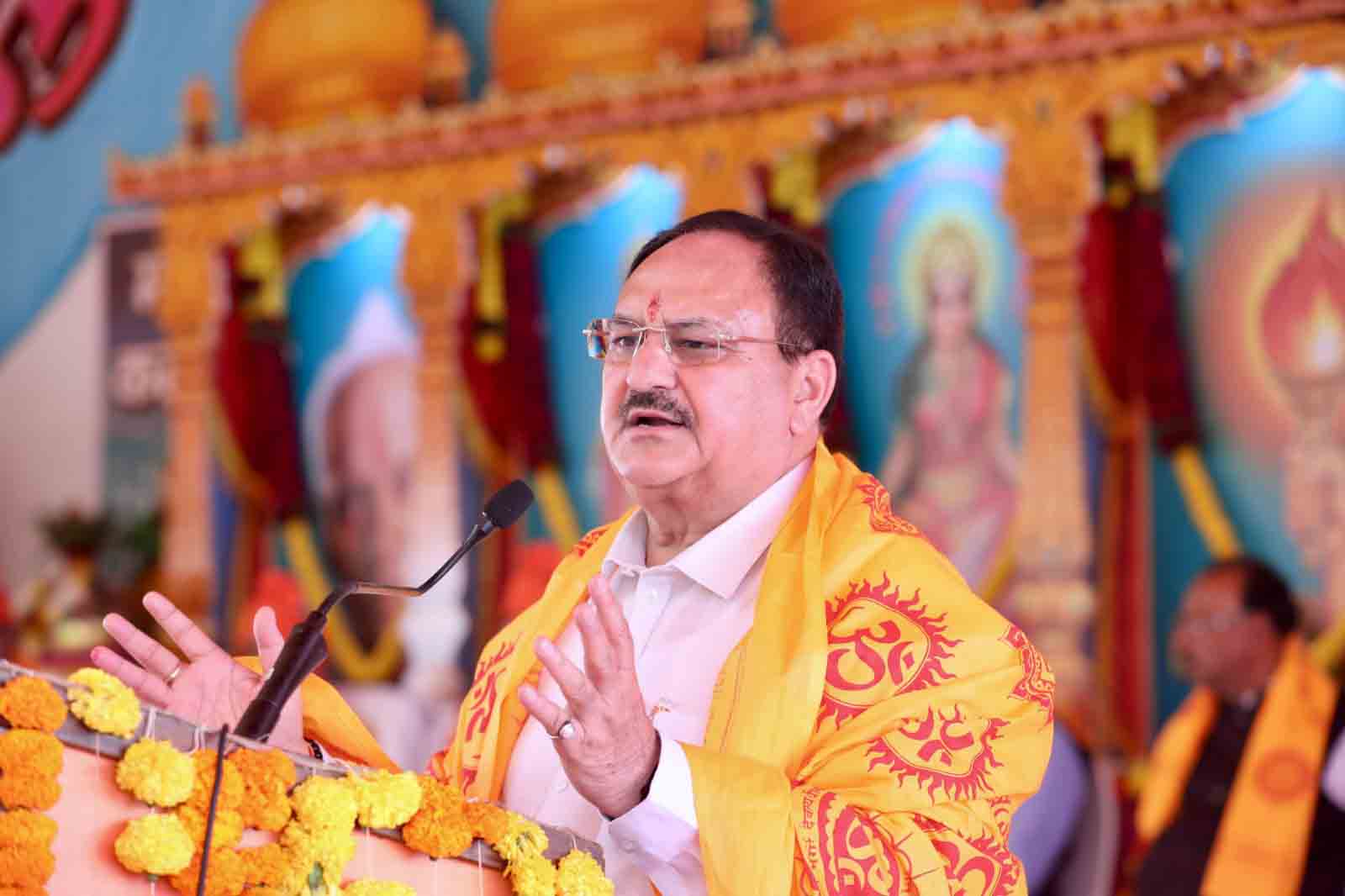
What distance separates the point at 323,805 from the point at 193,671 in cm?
50

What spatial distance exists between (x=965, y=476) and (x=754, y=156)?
5.30 feet

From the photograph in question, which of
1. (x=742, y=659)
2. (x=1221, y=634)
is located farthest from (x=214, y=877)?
(x=1221, y=634)

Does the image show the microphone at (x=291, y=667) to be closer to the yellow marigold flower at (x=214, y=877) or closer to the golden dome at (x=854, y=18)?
the yellow marigold flower at (x=214, y=877)

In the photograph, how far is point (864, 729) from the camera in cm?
177

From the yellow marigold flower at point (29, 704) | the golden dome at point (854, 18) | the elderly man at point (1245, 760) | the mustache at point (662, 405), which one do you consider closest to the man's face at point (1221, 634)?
the elderly man at point (1245, 760)

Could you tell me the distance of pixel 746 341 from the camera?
207cm

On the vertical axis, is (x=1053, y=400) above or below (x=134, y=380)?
below

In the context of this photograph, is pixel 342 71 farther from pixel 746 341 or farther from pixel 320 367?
pixel 746 341

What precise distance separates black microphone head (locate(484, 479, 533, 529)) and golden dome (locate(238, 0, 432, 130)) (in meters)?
6.55

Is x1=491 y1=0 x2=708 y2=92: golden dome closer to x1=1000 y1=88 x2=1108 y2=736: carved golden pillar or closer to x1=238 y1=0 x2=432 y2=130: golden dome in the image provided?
x1=238 y1=0 x2=432 y2=130: golden dome

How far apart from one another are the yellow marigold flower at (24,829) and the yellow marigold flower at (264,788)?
0.62 feet

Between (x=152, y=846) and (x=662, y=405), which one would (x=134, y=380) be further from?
(x=152, y=846)

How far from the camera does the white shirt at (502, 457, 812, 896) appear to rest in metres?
1.95

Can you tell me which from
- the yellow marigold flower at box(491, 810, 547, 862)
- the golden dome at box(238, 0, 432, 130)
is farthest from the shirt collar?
the golden dome at box(238, 0, 432, 130)
